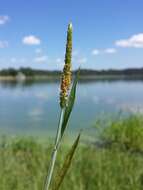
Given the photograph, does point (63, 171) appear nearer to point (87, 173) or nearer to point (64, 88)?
point (64, 88)

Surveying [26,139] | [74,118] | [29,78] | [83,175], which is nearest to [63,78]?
[83,175]

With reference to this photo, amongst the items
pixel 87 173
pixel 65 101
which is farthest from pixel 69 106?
pixel 87 173

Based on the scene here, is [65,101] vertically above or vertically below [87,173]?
above

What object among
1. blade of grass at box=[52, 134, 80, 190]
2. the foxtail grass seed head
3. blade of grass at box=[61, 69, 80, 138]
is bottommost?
blade of grass at box=[52, 134, 80, 190]

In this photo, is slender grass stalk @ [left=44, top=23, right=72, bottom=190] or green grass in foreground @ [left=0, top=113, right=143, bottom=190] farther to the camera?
green grass in foreground @ [left=0, top=113, right=143, bottom=190]

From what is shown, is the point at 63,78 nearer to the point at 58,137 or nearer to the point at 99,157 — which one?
the point at 58,137

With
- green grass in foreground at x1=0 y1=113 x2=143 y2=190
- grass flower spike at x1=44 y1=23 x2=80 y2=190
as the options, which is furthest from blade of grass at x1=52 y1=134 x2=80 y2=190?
green grass in foreground at x1=0 y1=113 x2=143 y2=190

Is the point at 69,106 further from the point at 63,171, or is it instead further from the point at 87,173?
the point at 87,173

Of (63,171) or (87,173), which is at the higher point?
(63,171)

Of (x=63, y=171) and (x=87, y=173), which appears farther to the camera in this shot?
(x=87, y=173)

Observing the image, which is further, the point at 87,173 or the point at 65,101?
the point at 87,173

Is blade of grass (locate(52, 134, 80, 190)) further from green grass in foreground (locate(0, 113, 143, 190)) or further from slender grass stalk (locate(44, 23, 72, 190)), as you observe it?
green grass in foreground (locate(0, 113, 143, 190))
